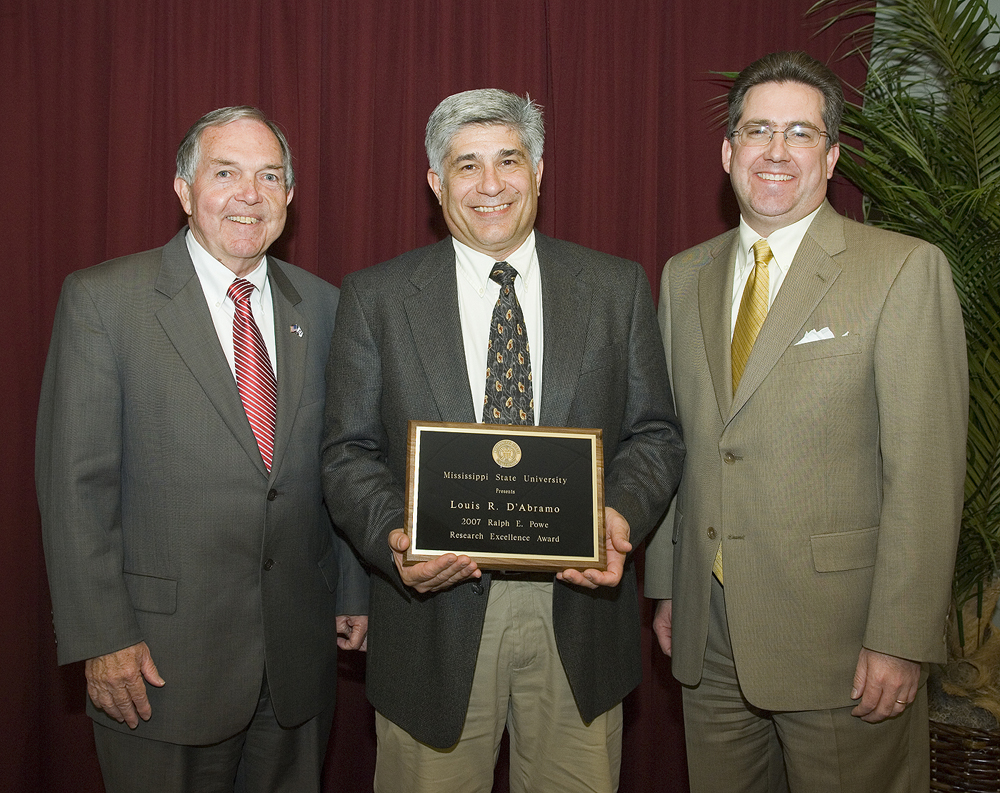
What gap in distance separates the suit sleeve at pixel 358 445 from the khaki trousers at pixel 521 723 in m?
0.36

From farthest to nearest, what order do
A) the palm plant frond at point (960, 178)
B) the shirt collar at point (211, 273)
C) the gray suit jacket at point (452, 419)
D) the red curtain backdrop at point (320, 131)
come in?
1. the red curtain backdrop at point (320, 131)
2. the palm plant frond at point (960, 178)
3. the shirt collar at point (211, 273)
4. the gray suit jacket at point (452, 419)

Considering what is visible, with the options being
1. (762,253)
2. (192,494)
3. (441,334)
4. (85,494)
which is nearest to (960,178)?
(762,253)

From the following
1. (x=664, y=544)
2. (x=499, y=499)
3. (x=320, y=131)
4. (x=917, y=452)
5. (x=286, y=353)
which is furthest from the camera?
(x=320, y=131)

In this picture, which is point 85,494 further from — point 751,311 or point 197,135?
point 751,311

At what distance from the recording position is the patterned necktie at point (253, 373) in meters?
2.27

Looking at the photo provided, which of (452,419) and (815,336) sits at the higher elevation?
(815,336)

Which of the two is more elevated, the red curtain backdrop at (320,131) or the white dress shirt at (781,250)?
the red curtain backdrop at (320,131)

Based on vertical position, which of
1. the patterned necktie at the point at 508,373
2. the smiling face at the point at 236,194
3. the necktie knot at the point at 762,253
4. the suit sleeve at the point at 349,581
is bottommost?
the suit sleeve at the point at 349,581

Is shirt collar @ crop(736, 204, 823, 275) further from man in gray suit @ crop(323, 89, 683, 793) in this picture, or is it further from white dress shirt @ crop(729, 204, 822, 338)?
man in gray suit @ crop(323, 89, 683, 793)

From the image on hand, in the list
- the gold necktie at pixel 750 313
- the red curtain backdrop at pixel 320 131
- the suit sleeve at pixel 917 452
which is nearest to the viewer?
the suit sleeve at pixel 917 452

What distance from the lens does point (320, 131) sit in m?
3.10

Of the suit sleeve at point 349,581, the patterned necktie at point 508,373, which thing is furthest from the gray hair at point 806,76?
the suit sleeve at point 349,581

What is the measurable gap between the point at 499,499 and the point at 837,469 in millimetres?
919

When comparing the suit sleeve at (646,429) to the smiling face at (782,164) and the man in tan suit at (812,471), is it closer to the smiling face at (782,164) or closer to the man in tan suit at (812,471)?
the man in tan suit at (812,471)
